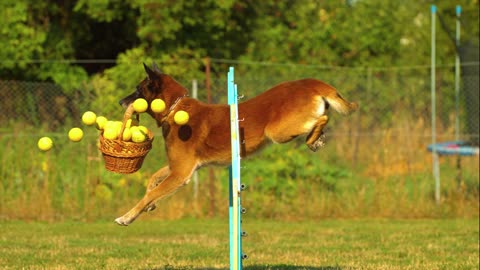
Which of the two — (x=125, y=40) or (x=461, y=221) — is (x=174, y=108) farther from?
(x=125, y=40)

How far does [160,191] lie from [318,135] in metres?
1.43

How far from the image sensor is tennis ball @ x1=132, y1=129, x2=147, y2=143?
747 centimetres

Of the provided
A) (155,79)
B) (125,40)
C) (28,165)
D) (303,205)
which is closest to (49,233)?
(28,165)

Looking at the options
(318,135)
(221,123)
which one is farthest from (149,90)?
(318,135)

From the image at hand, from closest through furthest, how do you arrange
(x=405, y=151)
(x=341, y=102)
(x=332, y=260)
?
(x=341, y=102)
(x=332, y=260)
(x=405, y=151)

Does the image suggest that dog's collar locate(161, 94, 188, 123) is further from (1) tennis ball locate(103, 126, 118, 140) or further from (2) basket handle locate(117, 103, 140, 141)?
(1) tennis ball locate(103, 126, 118, 140)

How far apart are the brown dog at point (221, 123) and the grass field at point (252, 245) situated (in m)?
1.93

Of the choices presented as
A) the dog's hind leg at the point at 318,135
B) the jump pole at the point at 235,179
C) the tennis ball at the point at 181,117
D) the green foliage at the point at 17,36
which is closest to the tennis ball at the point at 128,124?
the tennis ball at the point at 181,117

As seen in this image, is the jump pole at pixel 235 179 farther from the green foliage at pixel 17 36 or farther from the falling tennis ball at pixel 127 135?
the green foliage at pixel 17 36

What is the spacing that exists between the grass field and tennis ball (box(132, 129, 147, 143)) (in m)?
2.33

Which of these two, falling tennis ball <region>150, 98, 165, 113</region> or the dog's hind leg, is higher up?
falling tennis ball <region>150, 98, 165, 113</region>

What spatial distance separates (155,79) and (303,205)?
7.01m

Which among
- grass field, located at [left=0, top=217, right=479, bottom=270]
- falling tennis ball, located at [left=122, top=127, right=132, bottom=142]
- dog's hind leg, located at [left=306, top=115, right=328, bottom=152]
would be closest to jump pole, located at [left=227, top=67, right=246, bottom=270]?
dog's hind leg, located at [left=306, top=115, right=328, bottom=152]

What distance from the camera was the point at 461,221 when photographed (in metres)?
14.3
